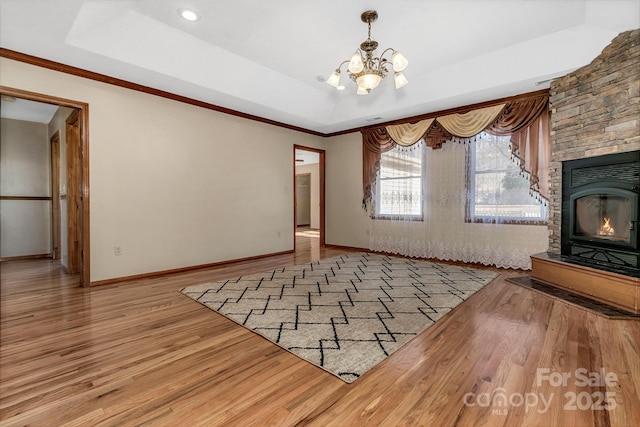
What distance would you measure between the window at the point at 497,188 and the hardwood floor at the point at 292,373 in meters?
1.80

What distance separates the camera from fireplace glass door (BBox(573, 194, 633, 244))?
3004mm

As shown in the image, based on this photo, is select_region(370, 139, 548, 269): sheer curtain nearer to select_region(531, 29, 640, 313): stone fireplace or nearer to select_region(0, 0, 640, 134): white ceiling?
select_region(531, 29, 640, 313): stone fireplace

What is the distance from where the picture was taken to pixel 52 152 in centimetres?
539

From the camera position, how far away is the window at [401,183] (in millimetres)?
5254

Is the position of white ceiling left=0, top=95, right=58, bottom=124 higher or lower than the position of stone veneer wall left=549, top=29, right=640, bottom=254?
higher

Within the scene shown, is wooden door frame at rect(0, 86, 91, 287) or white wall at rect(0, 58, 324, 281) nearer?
wooden door frame at rect(0, 86, 91, 287)

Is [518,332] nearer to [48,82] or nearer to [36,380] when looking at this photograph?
[36,380]

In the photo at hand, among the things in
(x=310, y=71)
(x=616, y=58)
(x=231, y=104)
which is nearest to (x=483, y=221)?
(x=616, y=58)

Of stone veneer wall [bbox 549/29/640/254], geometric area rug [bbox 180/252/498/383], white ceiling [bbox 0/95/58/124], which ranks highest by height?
white ceiling [bbox 0/95/58/124]

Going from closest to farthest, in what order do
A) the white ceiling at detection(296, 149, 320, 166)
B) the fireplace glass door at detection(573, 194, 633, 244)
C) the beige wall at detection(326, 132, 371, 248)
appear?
1. the fireplace glass door at detection(573, 194, 633, 244)
2. the beige wall at detection(326, 132, 371, 248)
3. the white ceiling at detection(296, 149, 320, 166)

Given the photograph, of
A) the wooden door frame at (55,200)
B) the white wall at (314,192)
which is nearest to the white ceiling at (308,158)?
the white wall at (314,192)

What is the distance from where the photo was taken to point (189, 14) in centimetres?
293

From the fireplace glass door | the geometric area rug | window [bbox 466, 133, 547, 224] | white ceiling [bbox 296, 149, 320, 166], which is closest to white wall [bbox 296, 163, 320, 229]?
white ceiling [bbox 296, 149, 320, 166]

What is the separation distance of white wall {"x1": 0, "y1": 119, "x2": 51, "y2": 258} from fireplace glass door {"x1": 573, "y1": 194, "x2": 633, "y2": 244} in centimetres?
847
